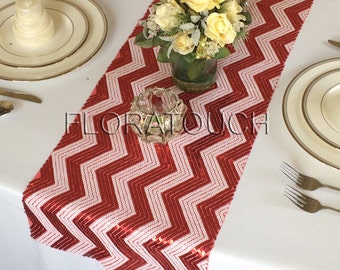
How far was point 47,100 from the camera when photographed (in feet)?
3.12

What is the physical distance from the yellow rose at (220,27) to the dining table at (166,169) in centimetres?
17

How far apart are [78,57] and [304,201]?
494mm

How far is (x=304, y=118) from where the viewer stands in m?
0.89

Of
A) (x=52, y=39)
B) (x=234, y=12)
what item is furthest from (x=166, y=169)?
(x=52, y=39)

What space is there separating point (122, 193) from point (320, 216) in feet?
0.99

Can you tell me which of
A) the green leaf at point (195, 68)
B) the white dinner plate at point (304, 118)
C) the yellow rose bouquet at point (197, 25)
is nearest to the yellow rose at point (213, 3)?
the yellow rose bouquet at point (197, 25)

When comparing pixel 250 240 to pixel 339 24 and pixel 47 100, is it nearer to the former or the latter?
pixel 47 100

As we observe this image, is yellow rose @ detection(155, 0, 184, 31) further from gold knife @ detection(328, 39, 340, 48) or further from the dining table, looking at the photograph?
gold knife @ detection(328, 39, 340, 48)

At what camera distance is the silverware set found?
0.80 m

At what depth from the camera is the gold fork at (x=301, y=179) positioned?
82cm

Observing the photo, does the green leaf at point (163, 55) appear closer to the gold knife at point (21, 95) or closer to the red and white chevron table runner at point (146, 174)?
the red and white chevron table runner at point (146, 174)

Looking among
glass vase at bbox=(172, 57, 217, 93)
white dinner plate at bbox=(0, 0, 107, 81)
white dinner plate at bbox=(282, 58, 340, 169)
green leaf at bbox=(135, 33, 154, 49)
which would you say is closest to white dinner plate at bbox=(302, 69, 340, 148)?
white dinner plate at bbox=(282, 58, 340, 169)

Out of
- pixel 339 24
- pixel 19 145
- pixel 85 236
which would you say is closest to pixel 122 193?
pixel 85 236

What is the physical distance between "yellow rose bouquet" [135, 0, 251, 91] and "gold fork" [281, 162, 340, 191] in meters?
0.22
